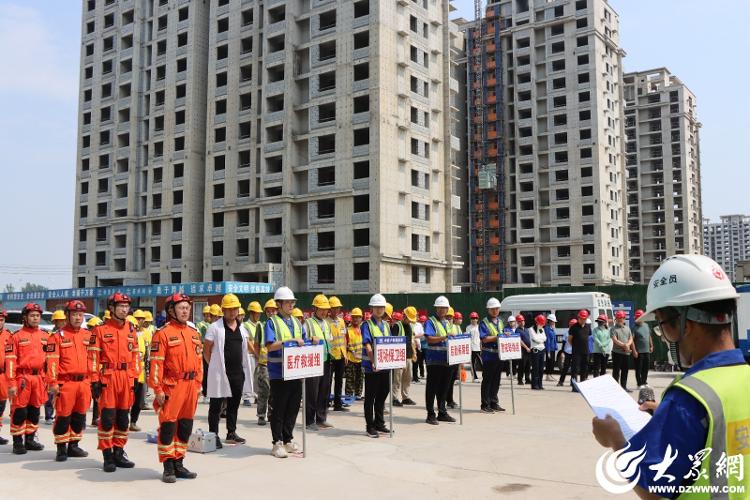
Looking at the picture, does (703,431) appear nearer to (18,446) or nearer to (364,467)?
(364,467)

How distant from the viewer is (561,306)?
2214cm

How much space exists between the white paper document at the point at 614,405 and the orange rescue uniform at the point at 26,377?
26.8 ft

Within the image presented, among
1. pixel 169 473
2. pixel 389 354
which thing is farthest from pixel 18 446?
pixel 389 354

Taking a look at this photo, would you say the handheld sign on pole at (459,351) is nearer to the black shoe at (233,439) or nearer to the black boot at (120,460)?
the black shoe at (233,439)

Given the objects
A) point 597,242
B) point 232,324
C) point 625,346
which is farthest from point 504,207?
point 232,324

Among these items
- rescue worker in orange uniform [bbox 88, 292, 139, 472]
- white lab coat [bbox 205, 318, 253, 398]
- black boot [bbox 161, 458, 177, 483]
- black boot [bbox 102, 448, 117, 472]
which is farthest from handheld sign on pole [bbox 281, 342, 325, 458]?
black boot [bbox 102, 448, 117, 472]

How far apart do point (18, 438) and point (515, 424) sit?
7950mm

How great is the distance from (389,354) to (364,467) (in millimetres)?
2584

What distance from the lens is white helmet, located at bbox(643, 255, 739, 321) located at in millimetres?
2082

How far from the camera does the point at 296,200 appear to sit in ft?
164

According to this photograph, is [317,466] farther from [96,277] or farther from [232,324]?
[96,277]

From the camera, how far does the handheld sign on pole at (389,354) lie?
9.67m

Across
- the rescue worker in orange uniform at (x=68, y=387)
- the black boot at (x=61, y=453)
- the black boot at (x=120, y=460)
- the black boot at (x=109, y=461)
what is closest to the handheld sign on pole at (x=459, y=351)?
the black boot at (x=120, y=460)

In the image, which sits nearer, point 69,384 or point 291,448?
point 69,384
